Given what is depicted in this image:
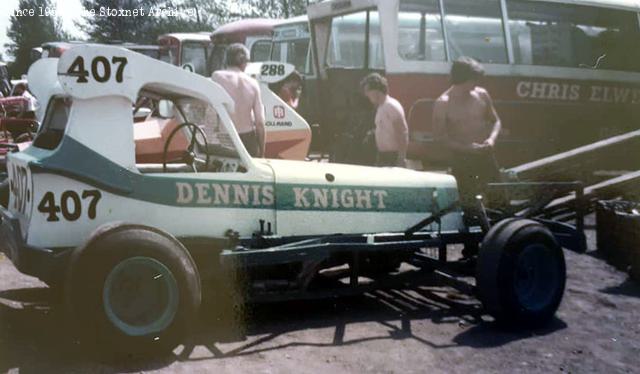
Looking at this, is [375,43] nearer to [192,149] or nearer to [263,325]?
[192,149]

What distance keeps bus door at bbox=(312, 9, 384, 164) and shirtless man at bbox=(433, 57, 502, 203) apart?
4.44 meters

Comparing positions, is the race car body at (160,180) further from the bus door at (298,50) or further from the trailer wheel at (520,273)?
the bus door at (298,50)

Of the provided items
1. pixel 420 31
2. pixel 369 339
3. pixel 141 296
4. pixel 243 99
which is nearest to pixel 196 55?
pixel 420 31

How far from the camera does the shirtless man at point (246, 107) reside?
24.7 feet

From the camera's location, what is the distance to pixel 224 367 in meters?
4.79

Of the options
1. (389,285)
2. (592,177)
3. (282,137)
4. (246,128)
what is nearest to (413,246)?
(389,285)

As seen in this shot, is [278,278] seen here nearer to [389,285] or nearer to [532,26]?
[389,285]

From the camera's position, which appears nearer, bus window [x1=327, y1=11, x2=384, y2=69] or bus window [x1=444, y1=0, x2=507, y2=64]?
bus window [x1=444, y1=0, x2=507, y2=64]

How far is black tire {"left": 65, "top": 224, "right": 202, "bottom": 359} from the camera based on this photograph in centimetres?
465

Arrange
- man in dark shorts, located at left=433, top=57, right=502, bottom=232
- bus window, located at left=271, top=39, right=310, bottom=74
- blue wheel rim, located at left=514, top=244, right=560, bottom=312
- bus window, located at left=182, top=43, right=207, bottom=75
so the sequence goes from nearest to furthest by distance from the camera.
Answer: blue wheel rim, located at left=514, top=244, right=560, bottom=312
man in dark shorts, located at left=433, top=57, right=502, bottom=232
bus window, located at left=271, top=39, right=310, bottom=74
bus window, located at left=182, top=43, right=207, bottom=75

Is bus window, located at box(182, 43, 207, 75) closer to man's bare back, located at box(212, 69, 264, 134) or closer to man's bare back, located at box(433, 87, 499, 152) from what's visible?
man's bare back, located at box(212, 69, 264, 134)

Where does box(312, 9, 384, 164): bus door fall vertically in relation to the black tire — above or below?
above

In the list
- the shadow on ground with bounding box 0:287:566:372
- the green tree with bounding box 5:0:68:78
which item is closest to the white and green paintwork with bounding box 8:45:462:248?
the shadow on ground with bounding box 0:287:566:372

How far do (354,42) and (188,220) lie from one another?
8.23 metres
